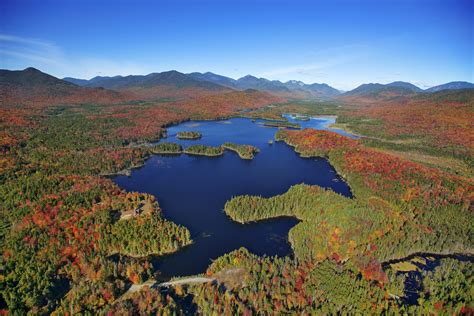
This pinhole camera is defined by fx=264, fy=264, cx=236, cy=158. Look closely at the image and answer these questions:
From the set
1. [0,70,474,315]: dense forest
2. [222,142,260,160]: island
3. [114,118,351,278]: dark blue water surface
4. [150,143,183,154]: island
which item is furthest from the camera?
[150,143,183,154]: island

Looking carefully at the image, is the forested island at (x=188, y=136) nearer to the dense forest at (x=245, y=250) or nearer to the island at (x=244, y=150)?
the island at (x=244, y=150)

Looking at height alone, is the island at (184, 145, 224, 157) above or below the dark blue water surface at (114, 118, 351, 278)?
above

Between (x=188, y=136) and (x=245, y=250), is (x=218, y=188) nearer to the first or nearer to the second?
(x=245, y=250)

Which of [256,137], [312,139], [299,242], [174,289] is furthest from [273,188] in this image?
[256,137]

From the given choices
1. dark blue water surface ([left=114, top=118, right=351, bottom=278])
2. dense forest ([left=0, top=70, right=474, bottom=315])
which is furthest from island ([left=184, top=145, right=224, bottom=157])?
dense forest ([left=0, top=70, right=474, bottom=315])

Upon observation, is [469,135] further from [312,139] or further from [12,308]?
[12,308]

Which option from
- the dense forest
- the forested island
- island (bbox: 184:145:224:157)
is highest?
the forested island

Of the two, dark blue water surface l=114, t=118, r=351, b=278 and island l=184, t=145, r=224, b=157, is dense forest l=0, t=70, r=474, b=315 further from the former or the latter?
island l=184, t=145, r=224, b=157

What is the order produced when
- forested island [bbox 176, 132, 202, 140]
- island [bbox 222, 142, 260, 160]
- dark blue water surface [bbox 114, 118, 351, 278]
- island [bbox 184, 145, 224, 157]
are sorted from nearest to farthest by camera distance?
dark blue water surface [bbox 114, 118, 351, 278], island [bbox 222, 142, 260, 160], island [bbox 184, 145, 224, 157], forested island [bbox 176, 132, 202, 140]
